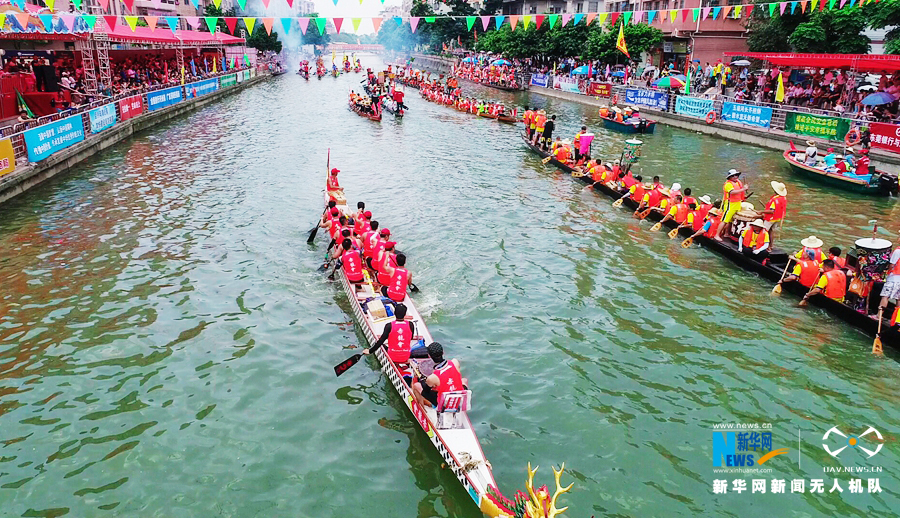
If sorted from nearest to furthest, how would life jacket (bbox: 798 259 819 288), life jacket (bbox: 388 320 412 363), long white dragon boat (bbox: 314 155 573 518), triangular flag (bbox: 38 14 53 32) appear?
long white dragon boat (bbox: 314 155 573 518), life jacket (bbox: 388 320 412 363), life jacket (bbox: 798 259 819 288), triangular flag (bbox: 38 14 53 32)

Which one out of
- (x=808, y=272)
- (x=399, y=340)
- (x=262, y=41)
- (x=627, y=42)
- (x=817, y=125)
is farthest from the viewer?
(x=262, y=41)

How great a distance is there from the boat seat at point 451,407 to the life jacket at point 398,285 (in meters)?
3.68

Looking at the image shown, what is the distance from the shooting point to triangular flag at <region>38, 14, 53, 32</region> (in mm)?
25875

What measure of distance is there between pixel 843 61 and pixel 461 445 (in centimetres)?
2845

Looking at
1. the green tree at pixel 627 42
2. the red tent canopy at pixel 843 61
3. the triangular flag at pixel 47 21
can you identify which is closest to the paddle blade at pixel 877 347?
the red tent canopy at pixel 843 61

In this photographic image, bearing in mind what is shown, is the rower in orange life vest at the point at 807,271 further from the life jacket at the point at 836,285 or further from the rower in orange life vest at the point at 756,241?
the rower in orange life vest at the point at 756,241

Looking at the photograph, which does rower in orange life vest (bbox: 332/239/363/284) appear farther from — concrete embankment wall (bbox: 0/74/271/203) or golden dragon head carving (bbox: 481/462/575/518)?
concrete embankment wall (bbox: 0/74/271/203)

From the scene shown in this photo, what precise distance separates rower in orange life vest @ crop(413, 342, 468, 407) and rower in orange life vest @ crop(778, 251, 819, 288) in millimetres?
8736

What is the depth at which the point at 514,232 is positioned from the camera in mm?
17922

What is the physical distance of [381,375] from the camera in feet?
34.3

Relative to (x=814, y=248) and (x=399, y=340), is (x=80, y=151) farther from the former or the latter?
(x=814, y=248)

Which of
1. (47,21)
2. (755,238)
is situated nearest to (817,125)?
(755,238)

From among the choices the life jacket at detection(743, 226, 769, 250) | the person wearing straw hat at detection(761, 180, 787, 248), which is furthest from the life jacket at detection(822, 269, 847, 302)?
the person wearing straw hat at detection(761, 180, 787, 248)

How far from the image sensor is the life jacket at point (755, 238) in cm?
1448
